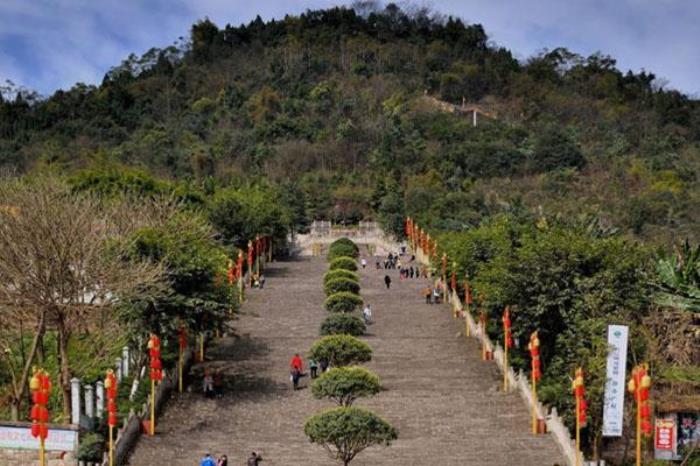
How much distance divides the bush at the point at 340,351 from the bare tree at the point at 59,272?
4.70 metres

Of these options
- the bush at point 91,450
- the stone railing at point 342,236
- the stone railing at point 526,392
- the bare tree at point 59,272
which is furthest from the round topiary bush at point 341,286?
the stone railing at point 342,236

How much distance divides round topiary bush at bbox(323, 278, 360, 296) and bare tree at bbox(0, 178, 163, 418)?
14.9 m

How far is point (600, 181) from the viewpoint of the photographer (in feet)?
274

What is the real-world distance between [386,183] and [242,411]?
170 ft

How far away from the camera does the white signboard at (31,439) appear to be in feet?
83.3

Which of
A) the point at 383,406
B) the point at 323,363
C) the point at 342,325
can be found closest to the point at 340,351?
the point at 323,363

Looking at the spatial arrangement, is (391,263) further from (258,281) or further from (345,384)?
(345,384)

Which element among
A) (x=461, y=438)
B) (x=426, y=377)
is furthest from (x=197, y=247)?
(x=461, y=438)

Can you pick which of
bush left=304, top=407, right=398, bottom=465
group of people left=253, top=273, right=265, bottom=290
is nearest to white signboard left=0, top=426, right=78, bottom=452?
bush left=304, top=407, right=398, bottom=465

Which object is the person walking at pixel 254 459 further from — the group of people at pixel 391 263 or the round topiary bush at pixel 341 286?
the group of people at pixel 391 263

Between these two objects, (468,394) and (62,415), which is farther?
(468,394)

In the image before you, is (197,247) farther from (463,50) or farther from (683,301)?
(463,50)

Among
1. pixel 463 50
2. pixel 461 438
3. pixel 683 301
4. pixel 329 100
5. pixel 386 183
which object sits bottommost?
pixel 461 438

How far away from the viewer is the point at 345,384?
26562 mm
